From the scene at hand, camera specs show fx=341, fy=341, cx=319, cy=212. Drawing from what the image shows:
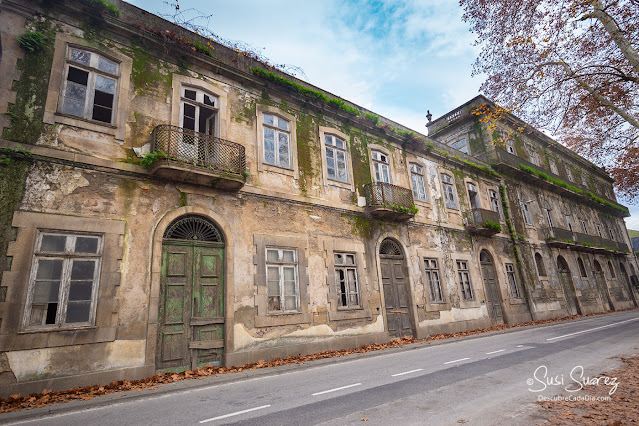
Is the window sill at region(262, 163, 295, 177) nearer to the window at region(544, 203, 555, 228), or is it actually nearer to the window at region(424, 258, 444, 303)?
the window at region(424, 258, 444, 303)

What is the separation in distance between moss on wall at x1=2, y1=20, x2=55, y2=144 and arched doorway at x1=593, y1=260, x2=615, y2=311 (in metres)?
31.9

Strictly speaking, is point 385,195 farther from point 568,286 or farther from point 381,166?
point 568,286

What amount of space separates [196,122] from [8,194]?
4.38 metres

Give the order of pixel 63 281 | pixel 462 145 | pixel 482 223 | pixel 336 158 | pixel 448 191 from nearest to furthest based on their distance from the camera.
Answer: pixel 63 281
pixel 336 158
pixel 482 223
pixel 448 191
pixel 462 145

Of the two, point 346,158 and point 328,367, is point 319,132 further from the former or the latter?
point 328,367

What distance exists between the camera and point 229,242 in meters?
8.89

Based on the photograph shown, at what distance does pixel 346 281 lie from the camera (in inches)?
439

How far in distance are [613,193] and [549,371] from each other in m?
39.1

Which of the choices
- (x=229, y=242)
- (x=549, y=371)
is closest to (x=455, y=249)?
(x=549, y=371)

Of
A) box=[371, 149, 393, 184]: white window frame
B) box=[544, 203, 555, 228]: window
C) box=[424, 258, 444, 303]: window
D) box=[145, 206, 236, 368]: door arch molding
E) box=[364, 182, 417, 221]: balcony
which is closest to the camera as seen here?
box=[145, 206, 236, 368]: door arch molding

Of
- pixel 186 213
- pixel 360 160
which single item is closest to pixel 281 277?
pixel 186 213

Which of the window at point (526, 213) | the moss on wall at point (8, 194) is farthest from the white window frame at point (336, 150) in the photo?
the window at point (526, 213)

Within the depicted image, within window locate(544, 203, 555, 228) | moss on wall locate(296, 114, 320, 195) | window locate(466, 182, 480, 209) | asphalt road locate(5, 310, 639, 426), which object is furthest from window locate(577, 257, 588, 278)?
moss on wall locate(296, 114, 320, 195)

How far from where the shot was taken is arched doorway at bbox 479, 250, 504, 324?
53.4 ft
